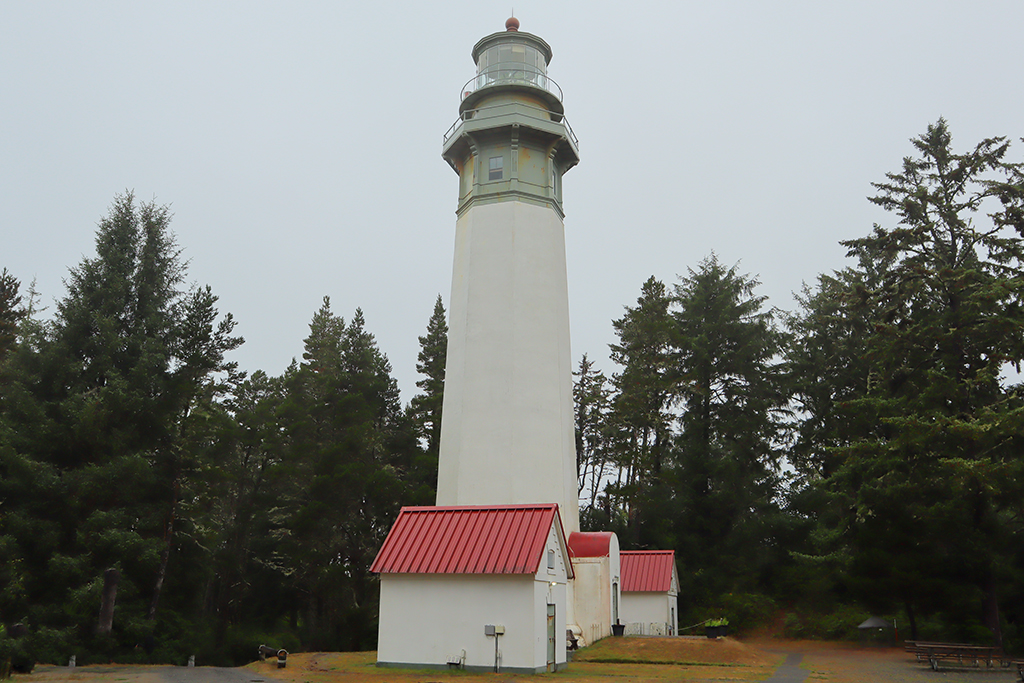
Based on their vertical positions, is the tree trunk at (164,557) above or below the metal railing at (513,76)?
below

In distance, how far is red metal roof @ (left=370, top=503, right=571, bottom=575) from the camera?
1753 cm

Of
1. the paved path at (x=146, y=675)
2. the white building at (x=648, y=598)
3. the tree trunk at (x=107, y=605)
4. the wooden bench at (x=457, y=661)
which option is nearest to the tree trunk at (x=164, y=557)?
the tree trunk at (x=107, y=605)

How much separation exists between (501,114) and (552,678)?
17913 millimetres

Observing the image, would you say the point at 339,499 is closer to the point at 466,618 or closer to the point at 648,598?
the point at 648,598

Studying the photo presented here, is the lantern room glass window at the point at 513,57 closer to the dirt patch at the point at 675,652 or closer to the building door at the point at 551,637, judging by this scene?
the building door at the point at 551,637

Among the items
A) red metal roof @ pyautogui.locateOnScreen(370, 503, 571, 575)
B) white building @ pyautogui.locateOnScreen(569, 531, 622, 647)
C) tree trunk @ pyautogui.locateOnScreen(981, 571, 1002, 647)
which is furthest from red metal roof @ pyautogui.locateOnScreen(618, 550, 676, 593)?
red metal roof @ pyautogui.locateOnScreen(370, 503, 571, 575)

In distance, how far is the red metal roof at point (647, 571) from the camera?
99.8ft

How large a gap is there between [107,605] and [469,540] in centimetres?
1426

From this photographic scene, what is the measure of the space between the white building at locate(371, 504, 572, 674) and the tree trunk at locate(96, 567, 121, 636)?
1172 cm

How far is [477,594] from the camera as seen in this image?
17.5m

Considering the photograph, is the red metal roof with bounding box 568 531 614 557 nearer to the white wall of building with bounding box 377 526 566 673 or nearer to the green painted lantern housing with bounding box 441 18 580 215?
the white wall of building with bounding box 377 526 566 673

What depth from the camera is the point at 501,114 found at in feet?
86.2

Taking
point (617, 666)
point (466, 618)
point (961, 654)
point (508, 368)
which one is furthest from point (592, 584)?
point (961, 654)

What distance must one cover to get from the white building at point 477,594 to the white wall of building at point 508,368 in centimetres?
451
